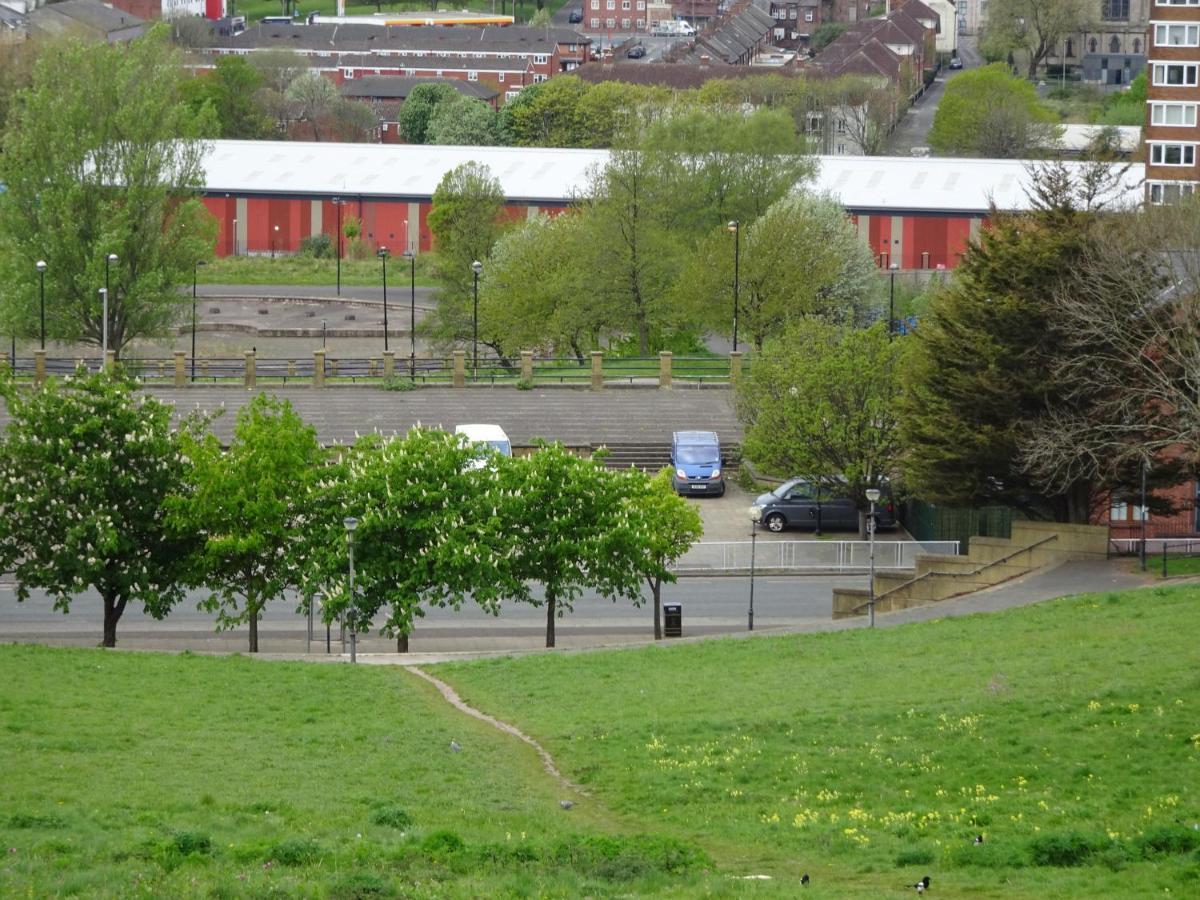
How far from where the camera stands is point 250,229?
371 feet

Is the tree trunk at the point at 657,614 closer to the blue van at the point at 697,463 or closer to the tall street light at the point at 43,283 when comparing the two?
the blue van at the point at 697,463

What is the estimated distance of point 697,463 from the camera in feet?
191

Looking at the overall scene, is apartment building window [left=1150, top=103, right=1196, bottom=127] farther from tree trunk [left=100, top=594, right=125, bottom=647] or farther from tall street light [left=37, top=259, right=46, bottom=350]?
tree trunk [left=100, top=594, right=125, bottom=647]

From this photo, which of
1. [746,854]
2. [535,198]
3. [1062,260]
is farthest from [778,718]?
[535,198]

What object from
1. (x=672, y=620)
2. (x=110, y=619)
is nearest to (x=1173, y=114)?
(x=672, y=620)

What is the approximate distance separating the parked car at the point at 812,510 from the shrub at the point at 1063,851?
107 feet

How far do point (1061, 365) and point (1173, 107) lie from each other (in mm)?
62049

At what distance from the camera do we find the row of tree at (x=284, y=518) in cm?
3838

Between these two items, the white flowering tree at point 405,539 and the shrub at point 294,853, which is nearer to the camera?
the shrub at point 294,853

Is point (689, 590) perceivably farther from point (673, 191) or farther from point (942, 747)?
point (673, 191)

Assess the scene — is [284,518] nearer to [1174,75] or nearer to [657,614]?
[657,614]

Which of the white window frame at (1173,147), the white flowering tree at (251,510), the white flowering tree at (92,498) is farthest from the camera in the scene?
the white window frame at (1173,147)

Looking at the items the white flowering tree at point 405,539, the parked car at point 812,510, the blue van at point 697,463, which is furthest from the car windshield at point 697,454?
the white flowering tree at point 405,539

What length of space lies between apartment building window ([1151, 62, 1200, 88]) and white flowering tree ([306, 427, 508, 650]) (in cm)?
6824
